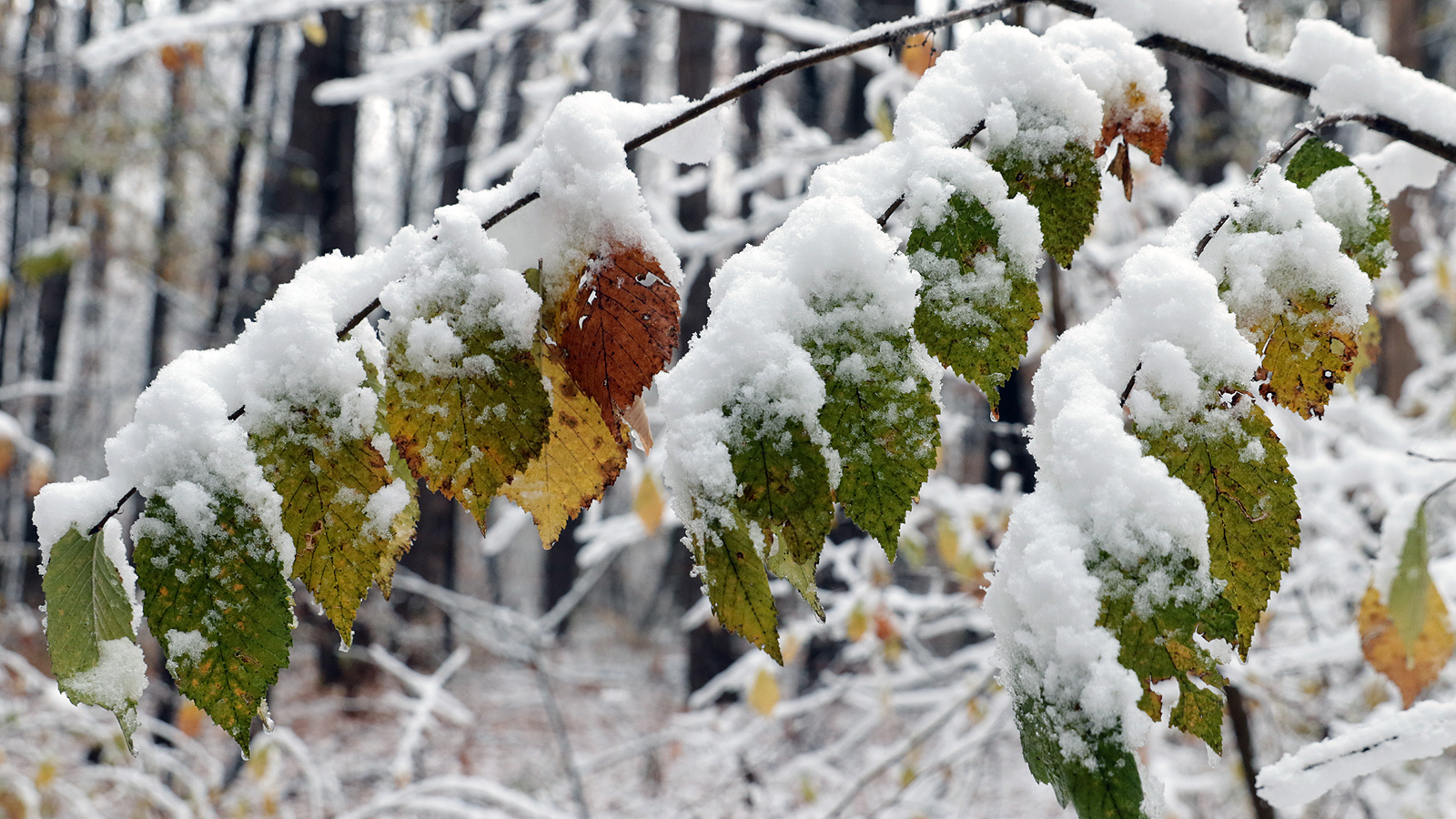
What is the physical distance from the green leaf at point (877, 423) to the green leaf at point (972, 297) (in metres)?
0.03

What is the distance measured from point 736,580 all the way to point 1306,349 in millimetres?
400

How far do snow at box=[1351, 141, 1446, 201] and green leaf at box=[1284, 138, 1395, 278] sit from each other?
1.25ft

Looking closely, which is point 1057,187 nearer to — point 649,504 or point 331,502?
point 331,502

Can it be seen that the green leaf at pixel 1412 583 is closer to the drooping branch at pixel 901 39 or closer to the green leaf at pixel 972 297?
the drooping branch at pixel 901 39

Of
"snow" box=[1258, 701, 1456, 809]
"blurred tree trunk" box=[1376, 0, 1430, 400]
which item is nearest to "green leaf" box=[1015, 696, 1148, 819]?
"snow" box=[1258, 701, 1456, 809]

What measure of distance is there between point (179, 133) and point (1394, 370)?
28.8ft

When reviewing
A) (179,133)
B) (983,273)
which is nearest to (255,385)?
(983,273)

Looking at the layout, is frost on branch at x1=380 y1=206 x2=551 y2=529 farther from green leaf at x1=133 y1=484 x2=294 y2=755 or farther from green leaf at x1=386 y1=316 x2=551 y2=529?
green leaf at x1=133 y1=484 x2=294 y2=755

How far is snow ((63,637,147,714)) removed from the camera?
0.53 metres

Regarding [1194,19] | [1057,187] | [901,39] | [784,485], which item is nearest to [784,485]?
[784,485]

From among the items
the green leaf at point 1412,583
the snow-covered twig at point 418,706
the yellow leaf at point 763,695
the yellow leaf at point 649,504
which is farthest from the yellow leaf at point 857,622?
the green leaf at point 1412,583

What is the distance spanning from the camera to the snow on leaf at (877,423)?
0.46 m

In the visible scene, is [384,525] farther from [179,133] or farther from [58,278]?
[58,278]

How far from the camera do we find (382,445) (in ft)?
1.94
